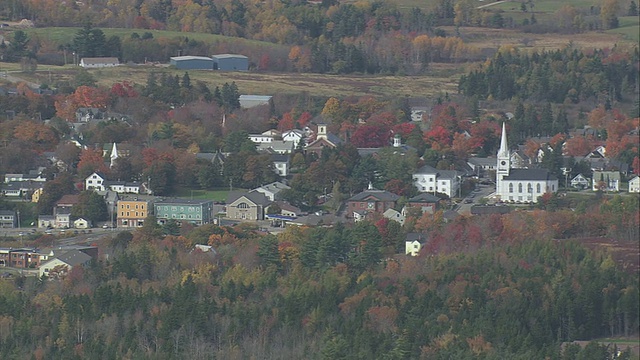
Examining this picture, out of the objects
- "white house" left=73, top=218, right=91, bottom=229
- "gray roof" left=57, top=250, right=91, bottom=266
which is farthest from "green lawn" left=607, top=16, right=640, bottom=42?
"gray roof" left=57, top=250, right=91, bottom=266

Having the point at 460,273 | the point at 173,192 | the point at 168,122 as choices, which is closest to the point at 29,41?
the point at 168,122

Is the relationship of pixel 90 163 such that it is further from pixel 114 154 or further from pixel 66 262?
pixel 66 262

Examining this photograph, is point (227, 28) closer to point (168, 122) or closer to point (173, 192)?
point (168, 122)

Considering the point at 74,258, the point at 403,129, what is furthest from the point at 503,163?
the point at 74,258

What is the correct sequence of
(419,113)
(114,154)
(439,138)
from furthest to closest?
1. (419,113)
2. (439,138)
3. (114,154)

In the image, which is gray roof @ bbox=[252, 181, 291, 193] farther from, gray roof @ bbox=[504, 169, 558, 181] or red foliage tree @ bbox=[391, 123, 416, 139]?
red foliage tree @ bbox=[391, 123, 416, 139]

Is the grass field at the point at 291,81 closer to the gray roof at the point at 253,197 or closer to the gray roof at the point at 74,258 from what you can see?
the gray roof at the point at 253,197
